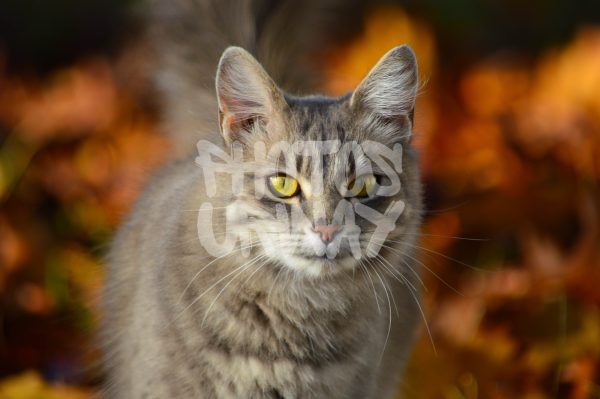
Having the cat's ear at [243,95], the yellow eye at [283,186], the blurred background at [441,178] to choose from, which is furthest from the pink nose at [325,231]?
the blurred background at [441,178]

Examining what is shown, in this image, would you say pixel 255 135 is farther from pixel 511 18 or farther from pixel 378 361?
pixel 511 18

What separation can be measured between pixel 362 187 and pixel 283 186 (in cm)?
19

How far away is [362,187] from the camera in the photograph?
2232 mm

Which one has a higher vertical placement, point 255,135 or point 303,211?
point 255,135

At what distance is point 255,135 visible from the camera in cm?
229

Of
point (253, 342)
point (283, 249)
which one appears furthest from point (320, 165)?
point (253, 342)

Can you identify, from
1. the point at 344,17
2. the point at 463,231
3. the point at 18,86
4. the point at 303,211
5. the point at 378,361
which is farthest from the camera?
the point at 344,17

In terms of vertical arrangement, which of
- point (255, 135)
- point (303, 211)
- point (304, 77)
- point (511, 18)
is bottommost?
point (303, 211)

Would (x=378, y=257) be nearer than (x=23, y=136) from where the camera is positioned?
Yes

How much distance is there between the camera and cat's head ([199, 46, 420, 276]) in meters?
2.15

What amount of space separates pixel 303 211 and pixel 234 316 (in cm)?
32

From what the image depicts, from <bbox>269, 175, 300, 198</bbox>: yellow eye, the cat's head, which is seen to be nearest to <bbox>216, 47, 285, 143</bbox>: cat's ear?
the cat's head

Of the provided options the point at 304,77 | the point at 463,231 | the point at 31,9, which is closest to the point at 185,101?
the point at 304,77

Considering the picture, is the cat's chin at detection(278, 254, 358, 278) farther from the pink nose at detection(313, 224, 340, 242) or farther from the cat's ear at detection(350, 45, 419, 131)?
the cat's ear at detection(350, 45, 419, 131)
